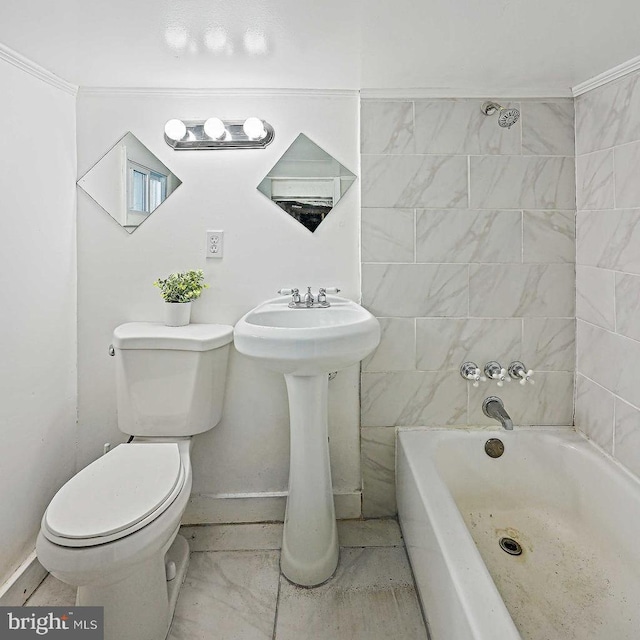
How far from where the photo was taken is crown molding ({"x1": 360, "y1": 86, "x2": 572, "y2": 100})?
1817 millimetres

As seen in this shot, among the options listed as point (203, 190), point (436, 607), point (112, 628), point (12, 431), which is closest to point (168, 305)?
point (203, 190)

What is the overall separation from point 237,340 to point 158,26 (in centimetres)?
96

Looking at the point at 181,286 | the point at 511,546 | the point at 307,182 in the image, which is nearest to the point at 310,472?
the point at 511,546

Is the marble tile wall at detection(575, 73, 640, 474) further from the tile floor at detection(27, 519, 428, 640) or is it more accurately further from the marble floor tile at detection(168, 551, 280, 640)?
the marble floor tile at detection(168, 551, 280, 640)

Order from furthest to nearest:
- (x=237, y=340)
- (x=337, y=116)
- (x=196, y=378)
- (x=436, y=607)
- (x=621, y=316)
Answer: (x=337, y=116), (x=196, y=378), (x=621, y=316), (x=237, y=340), (x=436, y=607)

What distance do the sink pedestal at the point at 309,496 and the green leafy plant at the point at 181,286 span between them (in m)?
0.59

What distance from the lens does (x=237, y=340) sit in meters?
1.45

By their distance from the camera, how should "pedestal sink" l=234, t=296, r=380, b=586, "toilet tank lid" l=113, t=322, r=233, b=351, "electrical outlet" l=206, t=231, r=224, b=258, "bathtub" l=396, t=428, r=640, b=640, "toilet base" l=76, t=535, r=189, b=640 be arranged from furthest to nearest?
"electrical outlet" l=206, t=231, r=224, b=258
"toilet tank lid" l=113, t=322, r=233, b=351
"pedestal sink" l=234, t=296, r=380, b=586
"toilet base" l=76, t=535, r=189, b=640
"bathtub" l=396, t=428, r=640, b=640

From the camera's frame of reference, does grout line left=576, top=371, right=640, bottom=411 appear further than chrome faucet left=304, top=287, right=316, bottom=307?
No

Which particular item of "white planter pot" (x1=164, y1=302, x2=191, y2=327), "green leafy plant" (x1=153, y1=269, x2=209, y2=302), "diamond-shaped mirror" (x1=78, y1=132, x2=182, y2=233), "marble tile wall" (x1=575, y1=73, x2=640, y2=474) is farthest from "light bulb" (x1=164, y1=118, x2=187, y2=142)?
"marble tile wall" (x1=575, y1=73, x2=640, y2=474)

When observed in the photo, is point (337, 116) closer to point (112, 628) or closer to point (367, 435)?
point (367, 435)

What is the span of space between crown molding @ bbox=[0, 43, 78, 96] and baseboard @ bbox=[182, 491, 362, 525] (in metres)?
1.77

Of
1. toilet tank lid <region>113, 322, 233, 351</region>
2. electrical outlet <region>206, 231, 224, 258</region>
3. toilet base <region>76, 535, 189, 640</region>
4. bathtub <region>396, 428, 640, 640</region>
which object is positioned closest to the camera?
bathtub <region>396, 428, 640, 640</region>

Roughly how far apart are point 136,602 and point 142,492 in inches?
12.8
